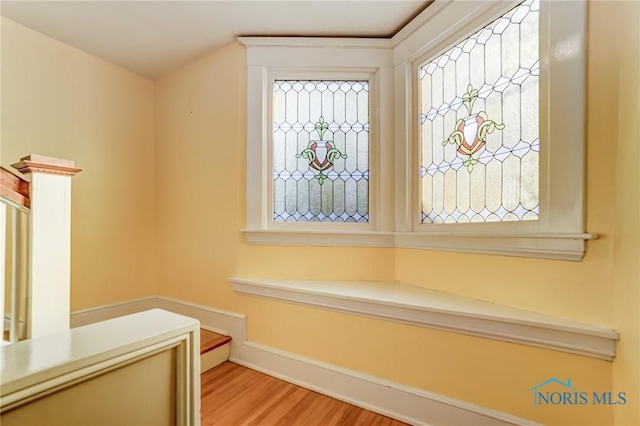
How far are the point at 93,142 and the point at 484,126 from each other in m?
2.72

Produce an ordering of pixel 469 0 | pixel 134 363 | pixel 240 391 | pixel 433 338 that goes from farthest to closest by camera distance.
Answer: pixel 240 391 < pixel 469 0 < pixel 433 338 < pixel 134 363

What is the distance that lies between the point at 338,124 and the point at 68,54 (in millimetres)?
2047

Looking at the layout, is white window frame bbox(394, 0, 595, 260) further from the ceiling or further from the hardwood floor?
the hardwood floor

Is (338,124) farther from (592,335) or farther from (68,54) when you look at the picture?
(68,54)

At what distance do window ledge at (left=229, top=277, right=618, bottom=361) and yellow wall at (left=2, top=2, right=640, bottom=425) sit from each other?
0.15 feet

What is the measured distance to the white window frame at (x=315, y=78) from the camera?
1858mm

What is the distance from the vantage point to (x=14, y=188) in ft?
3.25

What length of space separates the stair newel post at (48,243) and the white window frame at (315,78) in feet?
3.22

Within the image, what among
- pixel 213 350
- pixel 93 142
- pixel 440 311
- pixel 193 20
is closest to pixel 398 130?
pixel 440 311

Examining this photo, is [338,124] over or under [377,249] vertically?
over

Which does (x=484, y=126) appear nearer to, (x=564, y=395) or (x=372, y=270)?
(x=372, y=270)

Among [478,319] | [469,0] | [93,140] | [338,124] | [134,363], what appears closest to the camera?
[134,363]

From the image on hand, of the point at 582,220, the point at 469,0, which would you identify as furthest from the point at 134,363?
the point at 469,0

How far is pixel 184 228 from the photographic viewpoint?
7.60 feet
